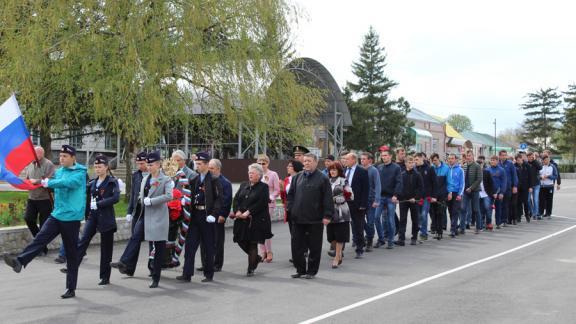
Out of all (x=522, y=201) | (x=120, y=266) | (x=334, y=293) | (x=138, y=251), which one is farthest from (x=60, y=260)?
(x=522, y=201)

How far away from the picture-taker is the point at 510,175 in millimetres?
17438

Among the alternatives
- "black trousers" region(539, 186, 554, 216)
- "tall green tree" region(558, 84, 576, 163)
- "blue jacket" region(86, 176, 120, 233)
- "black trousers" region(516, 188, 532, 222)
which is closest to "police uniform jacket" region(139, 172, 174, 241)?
"blue jacket" region(86, 176, 120, 233)

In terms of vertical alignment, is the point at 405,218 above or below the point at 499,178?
below

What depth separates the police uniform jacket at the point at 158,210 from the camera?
320 inches

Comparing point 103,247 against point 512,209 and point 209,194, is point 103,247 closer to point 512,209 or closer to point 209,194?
point 209,194

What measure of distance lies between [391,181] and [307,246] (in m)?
3.68

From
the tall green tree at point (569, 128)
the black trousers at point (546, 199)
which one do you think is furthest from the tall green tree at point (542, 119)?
the black trousers at point (546, 199)

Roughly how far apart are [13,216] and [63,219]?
5.93 metres

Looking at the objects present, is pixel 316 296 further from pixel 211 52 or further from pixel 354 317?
pixel 211 52

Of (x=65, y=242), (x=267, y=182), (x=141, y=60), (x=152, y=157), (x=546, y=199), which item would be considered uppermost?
(x=141, y=60)

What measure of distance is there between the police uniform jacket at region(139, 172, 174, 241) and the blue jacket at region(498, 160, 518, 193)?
11.5m

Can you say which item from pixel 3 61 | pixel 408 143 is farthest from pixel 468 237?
pixel 408 143

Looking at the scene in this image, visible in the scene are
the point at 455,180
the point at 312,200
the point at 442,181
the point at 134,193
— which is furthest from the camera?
the point at 455,180

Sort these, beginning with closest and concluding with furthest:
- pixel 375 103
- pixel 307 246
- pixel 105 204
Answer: pixel 105 204 → pixel 307 246 → pixel 375 103
